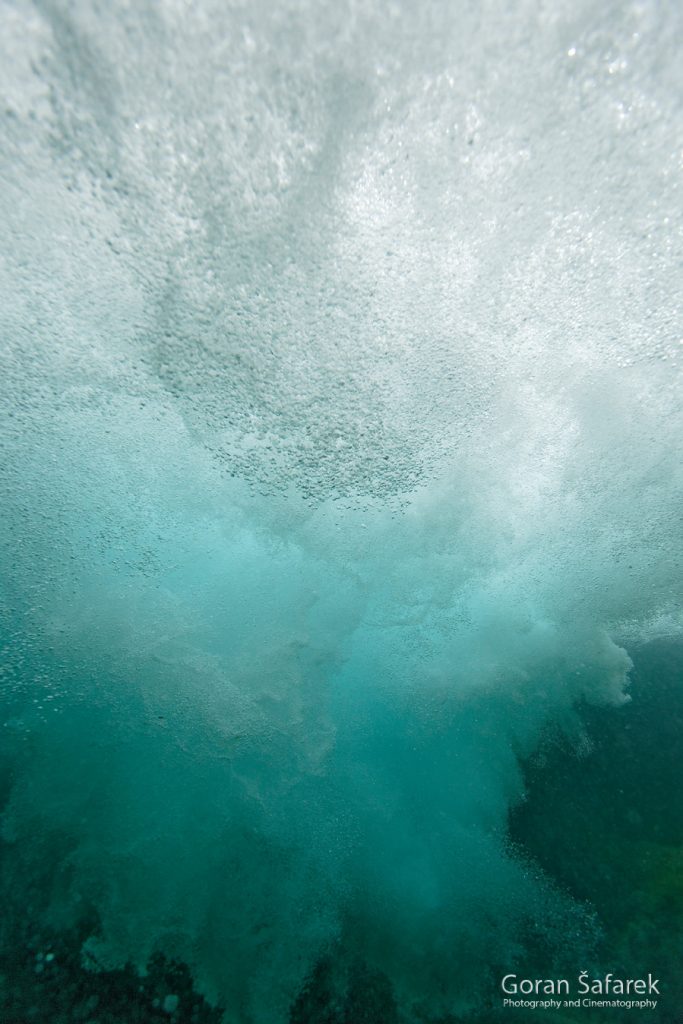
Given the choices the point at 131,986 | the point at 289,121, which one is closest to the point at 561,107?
the point at 289,121

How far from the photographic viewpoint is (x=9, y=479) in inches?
174

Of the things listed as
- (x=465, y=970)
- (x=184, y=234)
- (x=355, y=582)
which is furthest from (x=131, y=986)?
(x=184, y=234)

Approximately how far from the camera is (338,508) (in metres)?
5.04

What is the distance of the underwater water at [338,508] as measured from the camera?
2.61m

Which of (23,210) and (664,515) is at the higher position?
(664,515)

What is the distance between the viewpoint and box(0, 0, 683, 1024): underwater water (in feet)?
8.55

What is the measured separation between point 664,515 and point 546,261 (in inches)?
147

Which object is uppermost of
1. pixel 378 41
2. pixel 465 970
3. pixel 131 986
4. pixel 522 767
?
pixel 378 41

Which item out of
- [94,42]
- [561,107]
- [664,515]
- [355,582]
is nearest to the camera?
[94,42]

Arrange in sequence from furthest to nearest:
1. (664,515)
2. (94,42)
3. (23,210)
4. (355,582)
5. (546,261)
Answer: (355,582) → (664,515) → (546,261) → (23,210) → (94,42)

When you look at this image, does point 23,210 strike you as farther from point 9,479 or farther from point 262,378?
point 9,479

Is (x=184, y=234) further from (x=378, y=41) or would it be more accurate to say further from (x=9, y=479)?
(x=9, y=479)

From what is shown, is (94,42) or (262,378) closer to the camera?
(94,42)

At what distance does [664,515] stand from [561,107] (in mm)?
4600
